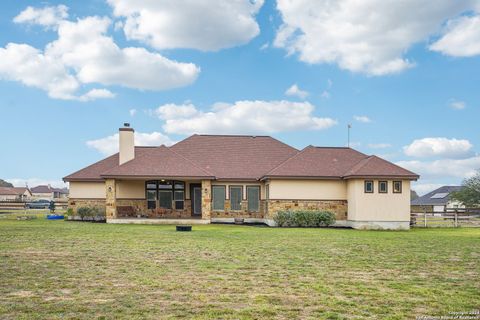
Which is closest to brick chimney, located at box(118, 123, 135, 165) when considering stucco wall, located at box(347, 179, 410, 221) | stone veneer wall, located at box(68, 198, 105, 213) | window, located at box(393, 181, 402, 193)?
stone veneer wall, located at box(68, 198, 105, 213)

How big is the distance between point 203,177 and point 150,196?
4446mm

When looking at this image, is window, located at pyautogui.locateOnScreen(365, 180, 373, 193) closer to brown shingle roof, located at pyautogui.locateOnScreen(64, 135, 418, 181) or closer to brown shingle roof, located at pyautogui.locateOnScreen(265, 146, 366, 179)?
brown shingle roof, located at pyautogui.locateOnScreen(64, 135, 418, 181)

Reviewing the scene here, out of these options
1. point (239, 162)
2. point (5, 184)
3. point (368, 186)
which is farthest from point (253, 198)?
point (5, 184)

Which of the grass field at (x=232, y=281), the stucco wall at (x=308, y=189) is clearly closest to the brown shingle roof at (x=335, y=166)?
the stucco wall at (x=308, y=189)

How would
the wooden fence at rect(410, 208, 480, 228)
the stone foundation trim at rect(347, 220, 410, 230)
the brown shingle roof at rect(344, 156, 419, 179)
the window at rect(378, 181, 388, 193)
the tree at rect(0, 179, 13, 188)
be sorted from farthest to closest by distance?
1. the tree at rect(0, 179, 13, 188)
2. the wooden fence at rect(410, 208, 480, 228)
3. the window at rect(378, 181, 388, 193)
4. the stone foundation trim at rect(347, 220, 410, 230)
5. the brown shingle roof at rect(344, 156, 419, 179)

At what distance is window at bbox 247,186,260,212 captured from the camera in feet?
97.7

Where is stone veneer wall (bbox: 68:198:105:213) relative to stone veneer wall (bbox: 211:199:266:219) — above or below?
above

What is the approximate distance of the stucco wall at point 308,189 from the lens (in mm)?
27594

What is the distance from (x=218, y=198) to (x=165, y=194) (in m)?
3.36

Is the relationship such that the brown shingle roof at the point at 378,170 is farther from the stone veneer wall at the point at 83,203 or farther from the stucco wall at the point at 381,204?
the stone veneer wall at the point at 83,203

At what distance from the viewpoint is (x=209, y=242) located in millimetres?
15812

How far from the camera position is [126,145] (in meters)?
29.6

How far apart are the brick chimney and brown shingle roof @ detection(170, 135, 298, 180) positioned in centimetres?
337

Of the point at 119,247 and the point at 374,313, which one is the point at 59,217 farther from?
the point at 374,313
